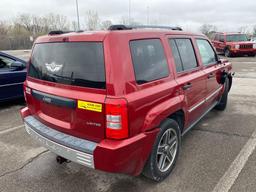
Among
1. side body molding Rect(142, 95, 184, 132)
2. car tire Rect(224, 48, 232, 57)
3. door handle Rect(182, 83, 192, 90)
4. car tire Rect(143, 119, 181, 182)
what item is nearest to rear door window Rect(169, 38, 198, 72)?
door handle Rect(182, 83, 192, 90)

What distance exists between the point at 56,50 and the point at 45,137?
0.99 m

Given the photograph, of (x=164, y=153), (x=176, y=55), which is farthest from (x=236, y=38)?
(x=164, y=153)

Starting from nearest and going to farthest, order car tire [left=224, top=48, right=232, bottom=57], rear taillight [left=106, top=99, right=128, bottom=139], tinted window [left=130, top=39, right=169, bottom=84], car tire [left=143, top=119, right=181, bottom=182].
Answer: rear taillight [left=106, top=99, right=128, bottom=139], tinted window [left=130, top=39, right=169, bottom=84], car tire [left=143, top=119, right=181, bottom=182], car tire [left=224, top=48, right=232, bottom=57]

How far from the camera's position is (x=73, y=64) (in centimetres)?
253

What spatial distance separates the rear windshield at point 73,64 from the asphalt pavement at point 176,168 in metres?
1.24

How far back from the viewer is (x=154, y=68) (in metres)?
2.71

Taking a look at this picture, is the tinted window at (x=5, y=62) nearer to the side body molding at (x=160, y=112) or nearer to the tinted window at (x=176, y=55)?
the tinted window at (x=176, y=55)

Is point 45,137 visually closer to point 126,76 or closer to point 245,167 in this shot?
point 126,76

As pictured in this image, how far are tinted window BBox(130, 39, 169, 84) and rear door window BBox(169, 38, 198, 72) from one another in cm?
33

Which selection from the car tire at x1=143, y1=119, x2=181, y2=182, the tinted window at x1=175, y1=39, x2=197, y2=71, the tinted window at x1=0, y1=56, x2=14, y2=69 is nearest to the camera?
the car tire at x1=143, y1=119, x2=181, y2=182

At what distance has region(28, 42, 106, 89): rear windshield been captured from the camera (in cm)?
235

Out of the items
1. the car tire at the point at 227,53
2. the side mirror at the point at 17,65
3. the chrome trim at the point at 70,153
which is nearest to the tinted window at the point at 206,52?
the chrome trim at the point at 70,153

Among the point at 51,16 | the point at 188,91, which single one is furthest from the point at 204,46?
the point at 51,16

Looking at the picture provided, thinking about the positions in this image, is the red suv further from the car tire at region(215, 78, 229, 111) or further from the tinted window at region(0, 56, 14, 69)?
the tinted window at region(0, 56, 14, 69)
